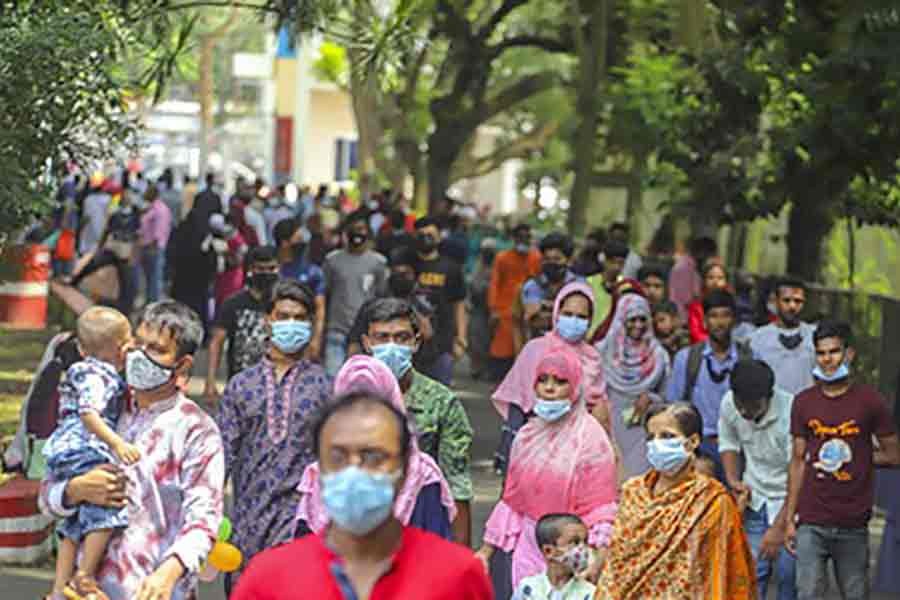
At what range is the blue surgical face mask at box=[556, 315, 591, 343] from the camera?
11.7 meters

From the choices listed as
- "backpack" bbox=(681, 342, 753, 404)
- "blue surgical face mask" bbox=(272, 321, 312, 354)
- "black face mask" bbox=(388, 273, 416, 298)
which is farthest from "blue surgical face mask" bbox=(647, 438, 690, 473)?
"black face mask" bbox=(388, 273, 416, 298)

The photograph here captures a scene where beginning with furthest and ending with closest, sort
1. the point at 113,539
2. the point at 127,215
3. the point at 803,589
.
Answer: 1. the point at 127,215
2. the point at 803,589
3. the point at 113,539

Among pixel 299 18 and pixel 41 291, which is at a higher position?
pixel 299 18

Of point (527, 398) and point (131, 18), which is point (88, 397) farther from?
point (131, 18)

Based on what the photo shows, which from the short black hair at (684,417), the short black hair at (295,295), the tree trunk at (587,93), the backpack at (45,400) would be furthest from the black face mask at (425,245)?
the tree trunk at (587,93)

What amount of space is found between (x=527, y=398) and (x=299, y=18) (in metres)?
5.25

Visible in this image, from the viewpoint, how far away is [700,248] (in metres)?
20.8

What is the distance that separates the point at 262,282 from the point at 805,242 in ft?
32.1

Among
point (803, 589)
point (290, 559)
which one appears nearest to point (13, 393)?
point (803, 589)

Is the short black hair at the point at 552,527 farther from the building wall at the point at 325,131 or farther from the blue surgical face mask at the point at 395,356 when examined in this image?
the building wall at the point at 325,131

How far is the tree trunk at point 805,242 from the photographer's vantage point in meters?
22.2

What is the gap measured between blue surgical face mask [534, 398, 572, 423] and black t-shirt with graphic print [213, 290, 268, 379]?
4.00m

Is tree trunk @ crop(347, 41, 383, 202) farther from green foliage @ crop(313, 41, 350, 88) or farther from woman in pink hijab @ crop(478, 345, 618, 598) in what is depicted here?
woman in pink hijab @ crop(478, 345, 618, 598)

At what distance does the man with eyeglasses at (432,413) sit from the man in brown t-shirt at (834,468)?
7.60ft
